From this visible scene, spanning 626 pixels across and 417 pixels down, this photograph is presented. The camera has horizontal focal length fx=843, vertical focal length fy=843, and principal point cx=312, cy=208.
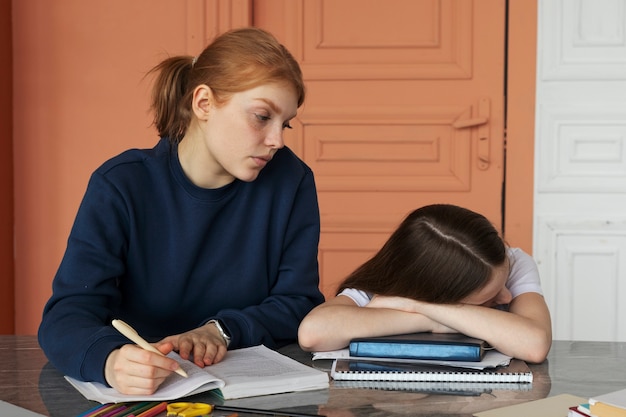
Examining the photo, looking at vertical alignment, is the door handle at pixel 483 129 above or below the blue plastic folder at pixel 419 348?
above

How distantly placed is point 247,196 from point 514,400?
2.50 ft

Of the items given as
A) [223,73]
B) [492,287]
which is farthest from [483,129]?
[223,73]

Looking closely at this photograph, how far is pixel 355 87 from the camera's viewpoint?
10.6ft

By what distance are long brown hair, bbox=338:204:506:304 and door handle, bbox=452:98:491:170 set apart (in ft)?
4.94

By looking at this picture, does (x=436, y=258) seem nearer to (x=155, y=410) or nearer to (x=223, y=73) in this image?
(x=223, y=73)

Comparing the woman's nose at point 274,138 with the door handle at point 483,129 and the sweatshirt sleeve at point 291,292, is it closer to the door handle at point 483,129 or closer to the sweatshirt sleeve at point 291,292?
the sweatshirt sleeve at point 291,292

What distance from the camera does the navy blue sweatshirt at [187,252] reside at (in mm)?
1562

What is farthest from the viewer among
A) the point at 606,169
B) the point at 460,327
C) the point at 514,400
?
the point at 606,169

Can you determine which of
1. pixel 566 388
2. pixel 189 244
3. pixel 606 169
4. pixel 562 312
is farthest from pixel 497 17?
pixel 566 388

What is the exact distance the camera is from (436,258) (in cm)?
163

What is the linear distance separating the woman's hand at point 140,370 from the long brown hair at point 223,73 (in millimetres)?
593

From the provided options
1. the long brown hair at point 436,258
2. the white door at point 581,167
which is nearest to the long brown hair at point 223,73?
the long brown hair at point 436,258

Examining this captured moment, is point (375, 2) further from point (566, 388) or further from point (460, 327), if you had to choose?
point (566, 388)

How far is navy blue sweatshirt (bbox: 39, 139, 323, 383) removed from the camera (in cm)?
156
